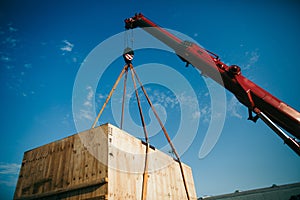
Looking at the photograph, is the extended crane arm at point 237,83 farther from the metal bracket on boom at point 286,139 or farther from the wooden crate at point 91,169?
the wooden crate at point 91,169

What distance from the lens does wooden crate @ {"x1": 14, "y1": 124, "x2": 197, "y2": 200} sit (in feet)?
17.7

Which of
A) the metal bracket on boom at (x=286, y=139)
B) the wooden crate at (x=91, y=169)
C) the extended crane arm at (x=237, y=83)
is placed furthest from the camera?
the extended crane arm at (x=237, y=83)

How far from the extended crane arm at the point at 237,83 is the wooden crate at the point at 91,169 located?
427 centimetres

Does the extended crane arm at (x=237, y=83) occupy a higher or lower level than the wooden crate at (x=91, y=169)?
higher

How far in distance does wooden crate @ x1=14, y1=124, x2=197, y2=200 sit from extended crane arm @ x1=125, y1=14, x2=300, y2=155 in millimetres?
4267

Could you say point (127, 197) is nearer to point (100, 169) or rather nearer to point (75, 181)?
point (100, 169)

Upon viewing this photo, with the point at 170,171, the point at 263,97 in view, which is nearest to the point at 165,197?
the point at 170,171

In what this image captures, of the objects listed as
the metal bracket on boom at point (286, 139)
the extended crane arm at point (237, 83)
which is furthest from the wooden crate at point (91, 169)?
the metal bracket on boom at point (286, 139)

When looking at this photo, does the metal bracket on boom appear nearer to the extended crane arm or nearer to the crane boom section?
the extended crane arm

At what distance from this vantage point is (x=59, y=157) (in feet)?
21.3

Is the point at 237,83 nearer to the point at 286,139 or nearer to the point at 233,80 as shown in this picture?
the point at 233,80

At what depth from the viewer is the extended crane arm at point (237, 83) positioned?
636 cm

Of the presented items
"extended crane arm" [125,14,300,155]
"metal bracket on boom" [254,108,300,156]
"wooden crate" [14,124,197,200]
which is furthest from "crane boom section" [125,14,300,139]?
"wooden crate" [14,124,197,200]

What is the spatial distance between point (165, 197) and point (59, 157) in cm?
443
